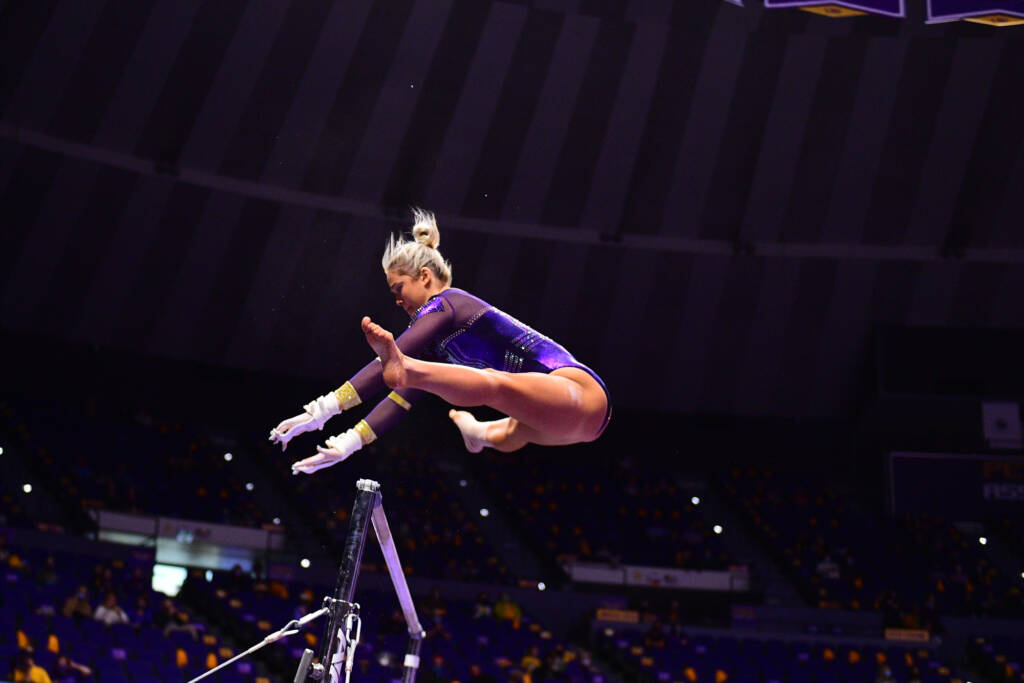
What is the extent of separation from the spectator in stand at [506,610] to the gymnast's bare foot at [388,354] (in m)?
11.4

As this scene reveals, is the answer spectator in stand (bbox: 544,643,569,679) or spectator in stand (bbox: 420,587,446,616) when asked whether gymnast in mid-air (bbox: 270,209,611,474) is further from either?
spectator in stand (bbox: 420,587,446,616)

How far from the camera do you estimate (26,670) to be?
788cm

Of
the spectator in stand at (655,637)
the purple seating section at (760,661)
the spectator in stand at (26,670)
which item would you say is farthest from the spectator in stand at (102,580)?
the spectator in stand at (655,637)

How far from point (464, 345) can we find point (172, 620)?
26.5 ft

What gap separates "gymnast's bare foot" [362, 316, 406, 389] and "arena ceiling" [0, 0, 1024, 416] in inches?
483

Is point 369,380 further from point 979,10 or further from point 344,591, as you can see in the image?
point 979,10

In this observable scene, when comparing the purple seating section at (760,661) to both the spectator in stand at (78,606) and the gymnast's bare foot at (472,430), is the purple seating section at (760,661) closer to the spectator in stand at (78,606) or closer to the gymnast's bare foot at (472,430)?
the spectator in stand at (78,606)

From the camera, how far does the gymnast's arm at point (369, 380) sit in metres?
3.60

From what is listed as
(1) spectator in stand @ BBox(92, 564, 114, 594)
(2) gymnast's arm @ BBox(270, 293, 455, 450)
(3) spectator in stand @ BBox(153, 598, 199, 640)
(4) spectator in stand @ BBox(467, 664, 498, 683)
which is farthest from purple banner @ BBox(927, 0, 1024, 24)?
(1) spectator in stand @ BBox(92, 564, 114, 594)

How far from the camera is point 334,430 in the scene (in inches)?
687

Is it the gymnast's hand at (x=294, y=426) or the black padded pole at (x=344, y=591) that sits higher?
the gymnast's hand at (x=294, y=426)

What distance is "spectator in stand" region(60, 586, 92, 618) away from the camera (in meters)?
Result: 10.1

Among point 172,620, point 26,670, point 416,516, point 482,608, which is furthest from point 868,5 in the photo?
point 416,516

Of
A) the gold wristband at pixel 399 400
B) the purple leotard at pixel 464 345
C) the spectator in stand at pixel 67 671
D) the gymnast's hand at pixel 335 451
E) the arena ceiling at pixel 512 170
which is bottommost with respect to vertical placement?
the spectator in stand at pixel 67 671
